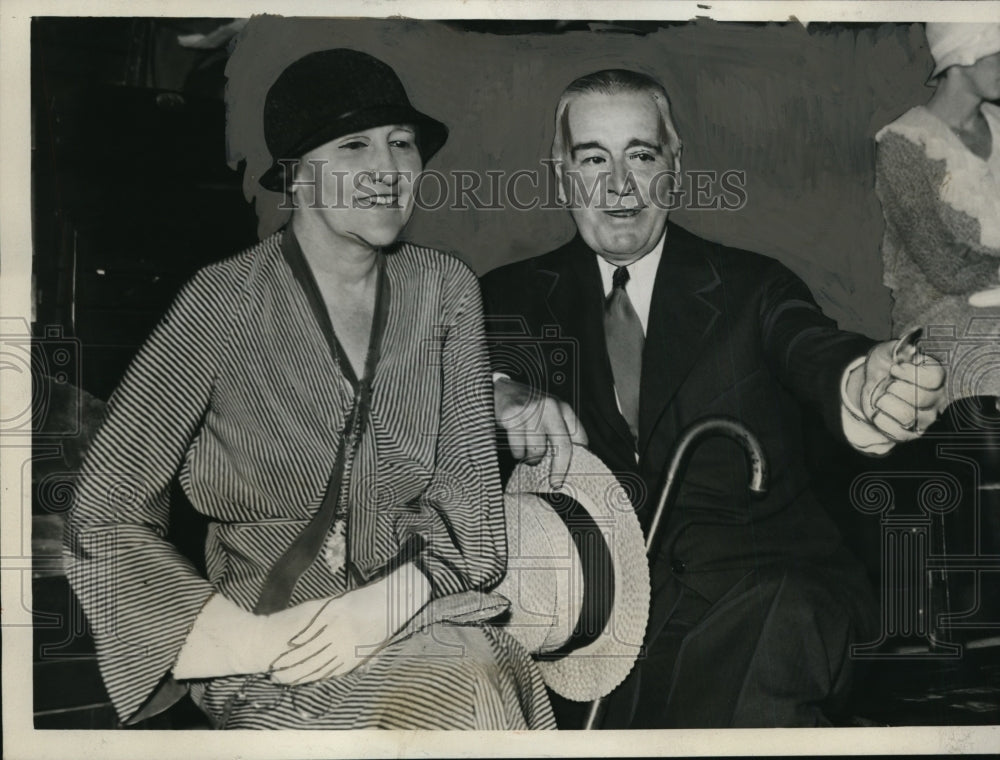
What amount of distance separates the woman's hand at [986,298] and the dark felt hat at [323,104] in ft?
6.40

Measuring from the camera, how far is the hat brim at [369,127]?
396 cm

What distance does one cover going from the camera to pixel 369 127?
397 cm

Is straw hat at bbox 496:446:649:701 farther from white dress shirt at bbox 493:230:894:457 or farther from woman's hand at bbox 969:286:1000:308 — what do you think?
woman's hand at bbox 969:286:1000:308

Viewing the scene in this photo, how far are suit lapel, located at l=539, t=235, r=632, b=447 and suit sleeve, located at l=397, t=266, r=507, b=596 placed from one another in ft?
0.86

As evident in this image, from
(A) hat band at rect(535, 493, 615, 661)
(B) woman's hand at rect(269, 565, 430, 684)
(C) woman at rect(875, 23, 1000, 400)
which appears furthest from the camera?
(C) woman at rect(875, 23, 1000, 400)

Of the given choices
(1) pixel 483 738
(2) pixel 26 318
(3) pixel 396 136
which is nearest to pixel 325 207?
(3) pixel 396 136

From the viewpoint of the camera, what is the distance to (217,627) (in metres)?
3.86

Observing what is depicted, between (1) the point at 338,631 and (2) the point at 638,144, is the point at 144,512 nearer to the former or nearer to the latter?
(1) the point at 338,631

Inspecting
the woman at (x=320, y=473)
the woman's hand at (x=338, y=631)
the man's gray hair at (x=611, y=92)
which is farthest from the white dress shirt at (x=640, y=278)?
the woman's hand at (x=338, y=631)

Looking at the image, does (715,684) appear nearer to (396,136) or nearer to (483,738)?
(483,738)

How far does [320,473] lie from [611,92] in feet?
5.04

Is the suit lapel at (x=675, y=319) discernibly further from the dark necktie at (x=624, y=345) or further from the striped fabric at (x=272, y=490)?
the striped fabric at (x=272, y=490)

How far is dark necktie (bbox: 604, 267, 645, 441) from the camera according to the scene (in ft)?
13.2

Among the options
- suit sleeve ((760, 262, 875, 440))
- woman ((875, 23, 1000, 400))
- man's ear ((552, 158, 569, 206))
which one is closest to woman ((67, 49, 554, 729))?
man's ear ((552, 158, 569, 206))
